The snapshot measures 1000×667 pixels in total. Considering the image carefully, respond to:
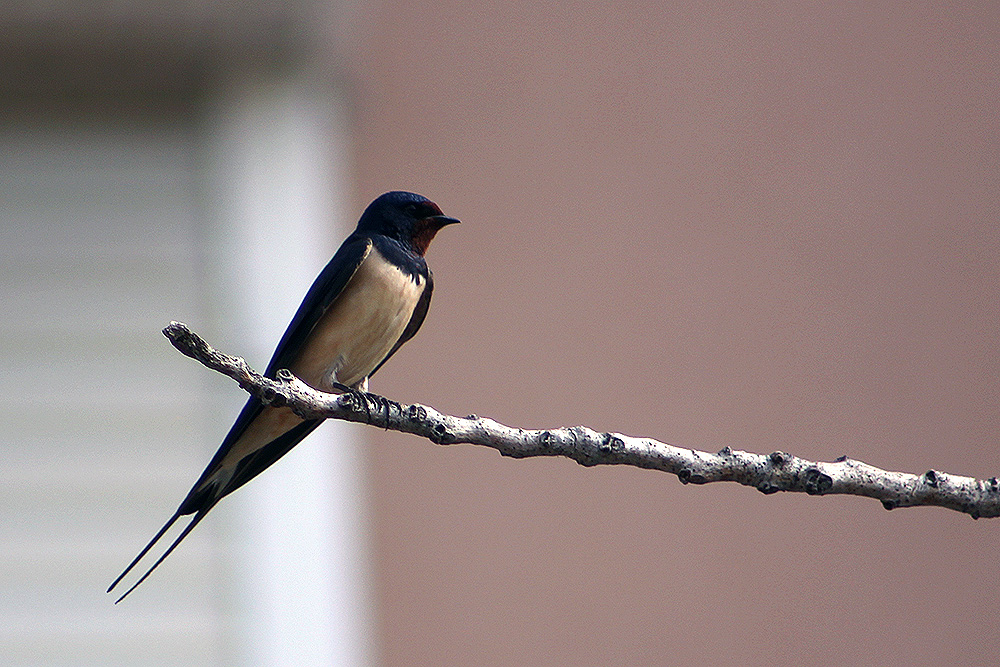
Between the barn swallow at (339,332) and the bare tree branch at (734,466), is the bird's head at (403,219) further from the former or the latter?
the bare tree branch at (734,466)

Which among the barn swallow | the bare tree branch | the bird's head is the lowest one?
the bare tree branch

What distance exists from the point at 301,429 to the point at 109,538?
159cm

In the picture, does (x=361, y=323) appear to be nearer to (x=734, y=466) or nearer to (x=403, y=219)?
(x=403, y=219)

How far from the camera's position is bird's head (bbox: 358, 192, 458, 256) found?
188 centimetres

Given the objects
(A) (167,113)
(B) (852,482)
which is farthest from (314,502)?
(B) (852,482)

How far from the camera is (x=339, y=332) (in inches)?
68.0

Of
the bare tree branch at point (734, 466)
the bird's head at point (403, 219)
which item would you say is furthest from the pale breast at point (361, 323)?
the bare tree branch at point (734, 466)

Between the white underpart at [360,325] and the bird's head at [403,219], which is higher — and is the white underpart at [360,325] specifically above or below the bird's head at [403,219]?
below

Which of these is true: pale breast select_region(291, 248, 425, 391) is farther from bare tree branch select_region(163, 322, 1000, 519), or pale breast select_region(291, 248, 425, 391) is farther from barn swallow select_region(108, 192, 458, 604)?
bare tree branch select_region(163, 322, 1000, 519)

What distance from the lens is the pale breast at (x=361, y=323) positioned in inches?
67.7

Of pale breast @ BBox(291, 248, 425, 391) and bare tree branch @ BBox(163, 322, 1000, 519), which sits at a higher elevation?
pale breast @ BBox(291, 248, 425, 391)

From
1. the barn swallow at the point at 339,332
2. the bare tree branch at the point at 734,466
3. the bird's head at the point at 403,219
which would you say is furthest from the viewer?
the bird's head at the point at 403,219

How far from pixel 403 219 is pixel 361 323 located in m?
0.25

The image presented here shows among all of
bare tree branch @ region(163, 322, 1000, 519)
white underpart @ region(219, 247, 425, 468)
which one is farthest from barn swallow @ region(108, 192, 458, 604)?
bare tree branch @ region(163, 322, 1000, 519)
